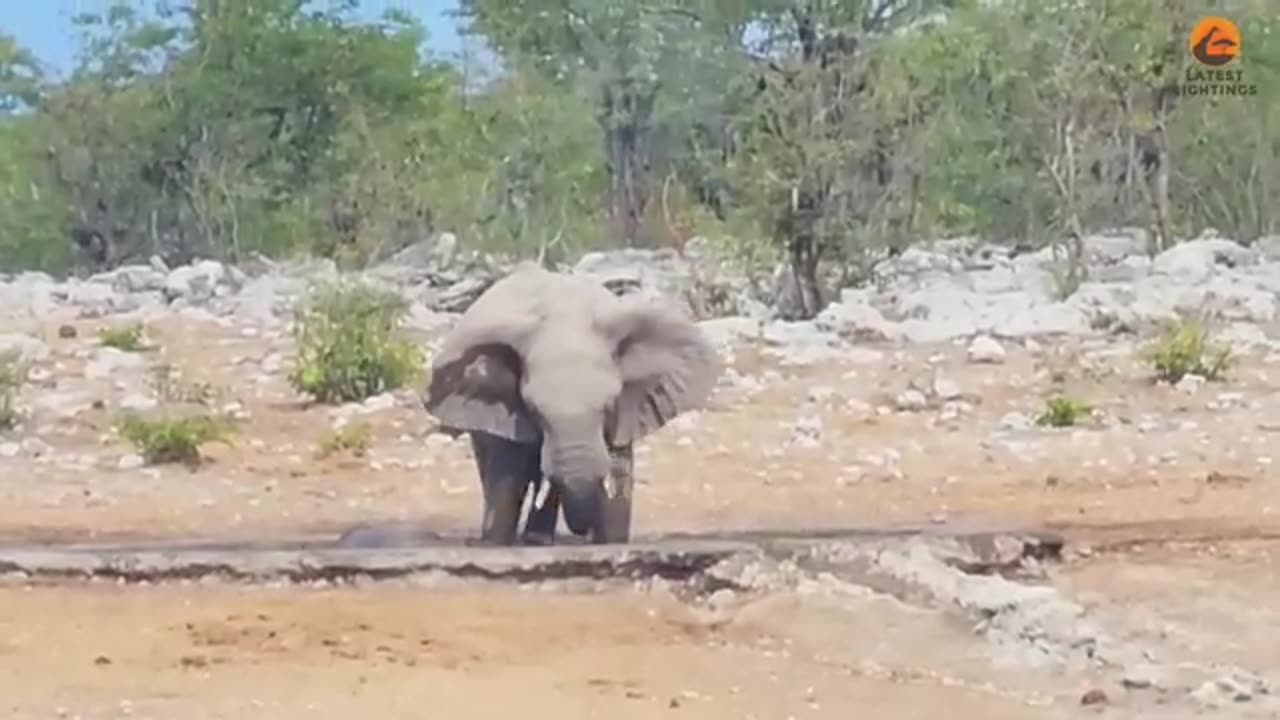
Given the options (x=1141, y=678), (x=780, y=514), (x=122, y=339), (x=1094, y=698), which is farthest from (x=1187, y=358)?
(x=1094, y=698)

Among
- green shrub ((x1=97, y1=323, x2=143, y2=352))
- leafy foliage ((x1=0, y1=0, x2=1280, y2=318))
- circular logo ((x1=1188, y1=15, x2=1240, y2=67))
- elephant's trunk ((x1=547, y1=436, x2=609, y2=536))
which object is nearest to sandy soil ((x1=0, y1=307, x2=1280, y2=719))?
green shrub ((x1=97, y1=323, x2=143, y2=352))

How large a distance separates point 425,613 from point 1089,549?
2.45 m

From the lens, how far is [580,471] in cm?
802

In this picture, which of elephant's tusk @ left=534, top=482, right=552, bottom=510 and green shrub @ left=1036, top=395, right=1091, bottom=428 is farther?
green shrub @ left=1036, top=395, right=1091, bottom=428

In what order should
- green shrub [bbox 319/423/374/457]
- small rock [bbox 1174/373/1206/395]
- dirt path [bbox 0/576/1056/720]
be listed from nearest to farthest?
1. dirt path [bbox 0/576/1056/720]
2. green shrub [bbox 319/423/374/457]
3. small rock [bbox 1174/373/1206/395]

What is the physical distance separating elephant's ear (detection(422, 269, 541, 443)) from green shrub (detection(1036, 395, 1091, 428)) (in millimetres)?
4305

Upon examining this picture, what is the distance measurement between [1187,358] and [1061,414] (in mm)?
1465

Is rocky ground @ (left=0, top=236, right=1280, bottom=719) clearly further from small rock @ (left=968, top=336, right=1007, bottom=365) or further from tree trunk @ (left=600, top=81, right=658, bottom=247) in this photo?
tree trunk @ (left=600, top=81, right=658, bottom=247)

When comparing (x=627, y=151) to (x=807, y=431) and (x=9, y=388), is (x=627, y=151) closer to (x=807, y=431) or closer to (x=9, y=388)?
(x=9, y=388)

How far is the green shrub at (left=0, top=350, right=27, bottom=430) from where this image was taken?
1282cm

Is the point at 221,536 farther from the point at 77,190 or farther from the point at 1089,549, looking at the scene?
the point at 77,190

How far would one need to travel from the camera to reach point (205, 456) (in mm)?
11883

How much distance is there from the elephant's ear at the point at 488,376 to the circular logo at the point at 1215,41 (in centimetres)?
1337

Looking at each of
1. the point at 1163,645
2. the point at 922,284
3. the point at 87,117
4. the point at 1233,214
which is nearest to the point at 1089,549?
the point at 1163,645
